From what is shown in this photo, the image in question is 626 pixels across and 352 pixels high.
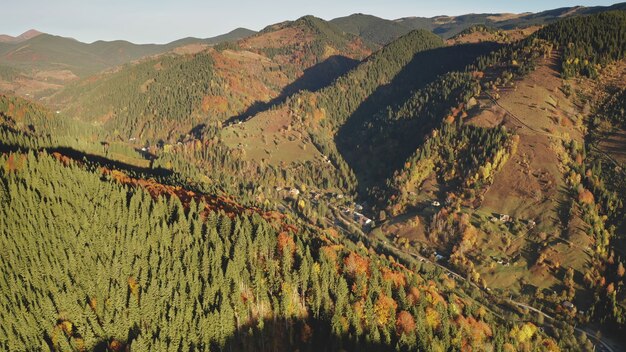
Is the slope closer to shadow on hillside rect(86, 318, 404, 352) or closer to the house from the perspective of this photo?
shadow on hillside rect(86, 318, 404, 352)

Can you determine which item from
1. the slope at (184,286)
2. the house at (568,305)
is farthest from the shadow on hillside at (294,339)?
the house at (568,305)

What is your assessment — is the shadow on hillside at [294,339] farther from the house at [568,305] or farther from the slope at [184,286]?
the house at [568,305]

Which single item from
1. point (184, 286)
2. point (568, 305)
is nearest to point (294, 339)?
point (184, 286)

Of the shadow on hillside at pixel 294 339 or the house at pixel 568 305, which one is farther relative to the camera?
the house at pixel 568 305

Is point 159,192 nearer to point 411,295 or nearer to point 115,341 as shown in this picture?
point 115,341

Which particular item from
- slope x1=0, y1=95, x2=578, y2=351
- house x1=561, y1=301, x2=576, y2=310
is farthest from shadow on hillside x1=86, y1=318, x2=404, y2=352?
house x1=561, y1=301, x2=576, y2=310

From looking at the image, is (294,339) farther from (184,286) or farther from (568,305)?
(568,305)

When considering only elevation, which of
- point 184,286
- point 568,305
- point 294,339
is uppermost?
point 184,286

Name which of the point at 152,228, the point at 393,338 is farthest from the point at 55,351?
the point at 393,338
